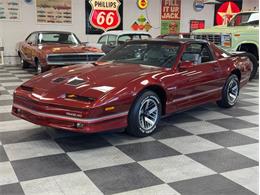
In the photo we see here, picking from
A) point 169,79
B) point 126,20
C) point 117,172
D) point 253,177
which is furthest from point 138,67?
point 126,20

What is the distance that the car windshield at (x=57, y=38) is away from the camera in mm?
9336

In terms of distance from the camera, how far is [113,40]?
10.0 meters

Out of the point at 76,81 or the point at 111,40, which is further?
the point at 111,40

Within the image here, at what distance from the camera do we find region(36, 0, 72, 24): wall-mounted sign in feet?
39.6

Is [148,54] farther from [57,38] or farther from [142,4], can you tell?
[142,4]

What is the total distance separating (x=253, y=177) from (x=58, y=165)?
1.80 metres

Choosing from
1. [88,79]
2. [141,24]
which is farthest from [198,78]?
[141,24]

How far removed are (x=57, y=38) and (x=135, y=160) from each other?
6722 millimetres

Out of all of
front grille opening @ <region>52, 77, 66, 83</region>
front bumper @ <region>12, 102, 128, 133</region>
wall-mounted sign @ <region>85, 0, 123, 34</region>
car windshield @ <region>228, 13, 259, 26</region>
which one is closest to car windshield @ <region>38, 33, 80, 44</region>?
wall-mounted sign @ <region>85, 0, 123, 34</region>

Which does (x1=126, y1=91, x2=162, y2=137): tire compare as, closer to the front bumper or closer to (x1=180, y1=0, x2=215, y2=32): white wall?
the front bumper

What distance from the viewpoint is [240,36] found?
9.07 metres

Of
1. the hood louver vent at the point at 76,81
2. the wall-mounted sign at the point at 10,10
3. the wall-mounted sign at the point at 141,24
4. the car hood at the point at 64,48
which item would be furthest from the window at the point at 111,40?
the hood louver vent at the point at 76,81

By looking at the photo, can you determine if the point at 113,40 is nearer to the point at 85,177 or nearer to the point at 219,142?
the point at 219,142

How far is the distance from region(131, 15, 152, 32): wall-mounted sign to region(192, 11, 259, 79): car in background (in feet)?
14.9
